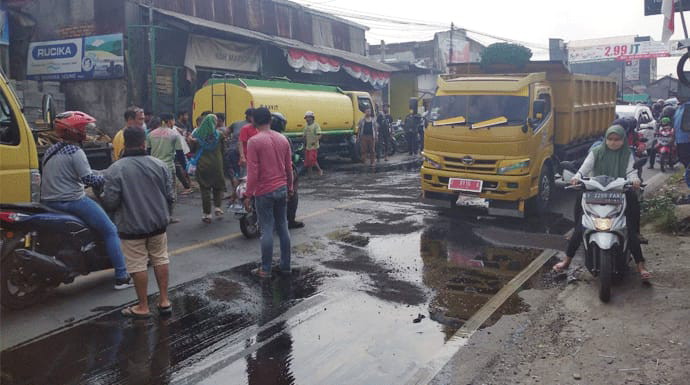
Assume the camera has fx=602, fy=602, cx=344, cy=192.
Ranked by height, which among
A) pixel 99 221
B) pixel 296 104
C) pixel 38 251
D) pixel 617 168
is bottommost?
pixel 38 251

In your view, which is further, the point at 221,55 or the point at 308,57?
the point at 308,57

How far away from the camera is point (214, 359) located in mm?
4207

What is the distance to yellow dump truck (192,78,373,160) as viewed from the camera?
15133 mm

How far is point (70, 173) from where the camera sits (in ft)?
17.3

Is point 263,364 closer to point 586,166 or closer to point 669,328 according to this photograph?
point 669,328

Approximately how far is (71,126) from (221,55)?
14401mm

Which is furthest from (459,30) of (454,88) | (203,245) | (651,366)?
(651,366)

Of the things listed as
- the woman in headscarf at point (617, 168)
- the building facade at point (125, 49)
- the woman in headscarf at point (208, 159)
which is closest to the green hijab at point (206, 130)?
the woman in headscarf at point (208, 159)

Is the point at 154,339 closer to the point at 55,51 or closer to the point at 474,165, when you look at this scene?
the point at 474,165

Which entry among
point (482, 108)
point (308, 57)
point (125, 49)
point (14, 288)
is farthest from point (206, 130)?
point (308, 57)

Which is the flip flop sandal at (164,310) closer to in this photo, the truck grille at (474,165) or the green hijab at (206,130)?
the green hijab at (206,130)

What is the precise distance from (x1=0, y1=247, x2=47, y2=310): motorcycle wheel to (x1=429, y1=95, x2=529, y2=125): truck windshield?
6.61 meters

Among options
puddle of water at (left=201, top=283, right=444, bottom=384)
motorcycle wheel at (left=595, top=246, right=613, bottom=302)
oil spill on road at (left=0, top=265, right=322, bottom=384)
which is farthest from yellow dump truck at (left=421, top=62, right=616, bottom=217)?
puddle of water at (left=201, top=283, right=444, bottom=384)

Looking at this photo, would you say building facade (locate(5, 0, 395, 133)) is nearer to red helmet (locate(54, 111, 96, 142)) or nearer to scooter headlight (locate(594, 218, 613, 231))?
red helmet (locate(54, 111, 96, 142))
